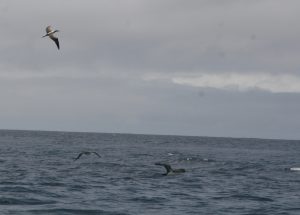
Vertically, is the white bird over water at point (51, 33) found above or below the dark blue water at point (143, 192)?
above

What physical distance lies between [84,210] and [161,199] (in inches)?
209

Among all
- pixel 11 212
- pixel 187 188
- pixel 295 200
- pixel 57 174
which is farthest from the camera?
pixel 57 174

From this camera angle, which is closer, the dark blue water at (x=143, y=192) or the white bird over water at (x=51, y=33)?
the white bird over water at (x=51, y=33)

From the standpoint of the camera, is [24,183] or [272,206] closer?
[272,206]

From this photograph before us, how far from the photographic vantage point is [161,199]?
109ft

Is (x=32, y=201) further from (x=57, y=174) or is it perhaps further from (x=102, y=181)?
(x=57, y=174)

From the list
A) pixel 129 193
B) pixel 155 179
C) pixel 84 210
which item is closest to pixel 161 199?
pixel 129 193

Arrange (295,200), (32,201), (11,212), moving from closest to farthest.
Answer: (11,212)
(32,201)
(295,200)

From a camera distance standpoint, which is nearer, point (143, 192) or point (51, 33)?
point (51, 33)

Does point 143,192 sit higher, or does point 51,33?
point 51,33

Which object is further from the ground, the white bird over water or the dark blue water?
the white bird over water

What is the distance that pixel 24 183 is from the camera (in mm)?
39000

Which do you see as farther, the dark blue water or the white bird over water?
the dark blue water

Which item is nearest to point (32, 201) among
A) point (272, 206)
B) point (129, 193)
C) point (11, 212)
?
point (11, 212)
